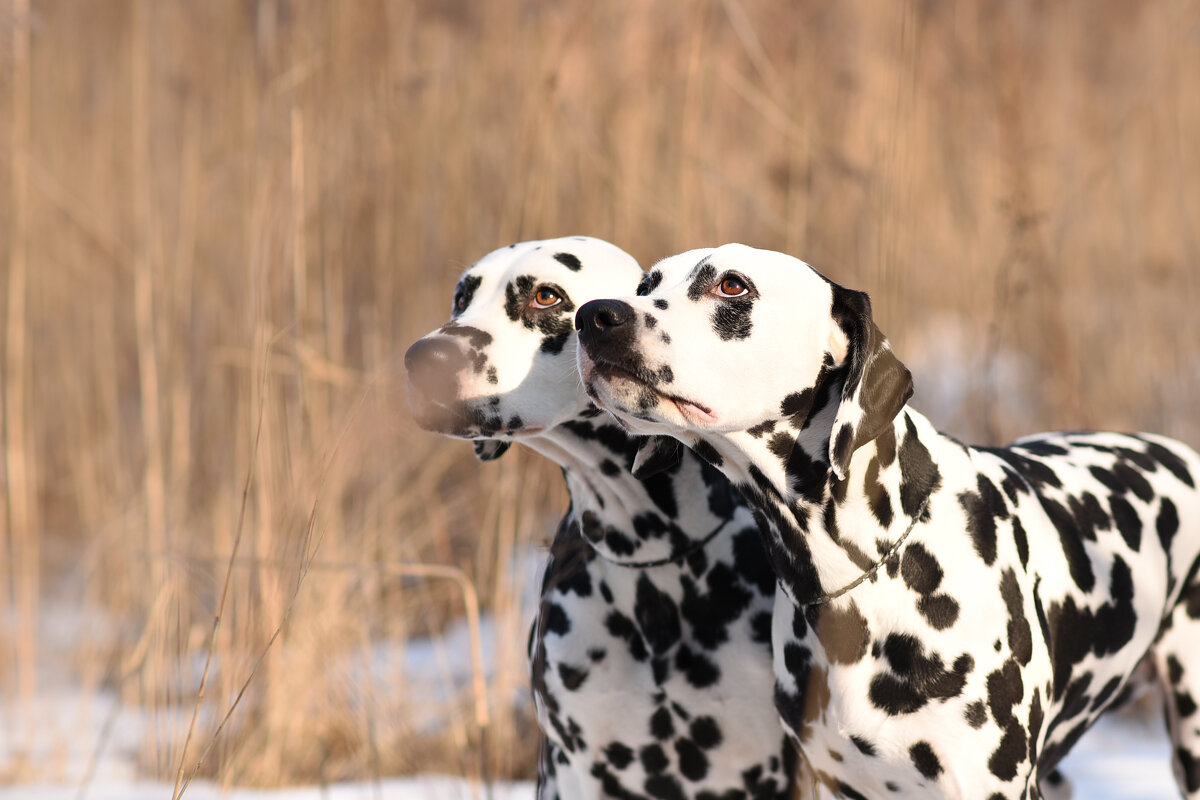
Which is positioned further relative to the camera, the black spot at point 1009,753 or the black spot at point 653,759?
the black spot at point 653,759

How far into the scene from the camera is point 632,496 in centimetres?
238

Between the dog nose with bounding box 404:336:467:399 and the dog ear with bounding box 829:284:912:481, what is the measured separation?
27.2 inches

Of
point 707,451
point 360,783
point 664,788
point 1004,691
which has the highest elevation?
point 707,451

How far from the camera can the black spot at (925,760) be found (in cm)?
200

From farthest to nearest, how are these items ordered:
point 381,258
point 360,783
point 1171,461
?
point 381,258
point 360,783
point 1171,461

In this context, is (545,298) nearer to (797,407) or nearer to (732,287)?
(732,287)

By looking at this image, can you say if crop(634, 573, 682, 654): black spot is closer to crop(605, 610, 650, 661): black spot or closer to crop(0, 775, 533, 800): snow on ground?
crop(605, 610, 650, 661): black spot

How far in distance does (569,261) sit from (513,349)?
0.77ft

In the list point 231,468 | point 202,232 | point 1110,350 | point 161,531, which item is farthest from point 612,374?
point 1110,350

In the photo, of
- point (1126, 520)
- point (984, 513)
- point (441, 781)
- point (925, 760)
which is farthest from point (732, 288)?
point (441, 781)

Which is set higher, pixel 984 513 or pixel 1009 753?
pixel 984 513

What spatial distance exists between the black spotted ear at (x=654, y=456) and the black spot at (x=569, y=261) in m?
0.37

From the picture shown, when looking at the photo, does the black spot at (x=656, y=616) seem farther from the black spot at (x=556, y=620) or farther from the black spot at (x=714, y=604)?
the black spot at (x=556, y=620)

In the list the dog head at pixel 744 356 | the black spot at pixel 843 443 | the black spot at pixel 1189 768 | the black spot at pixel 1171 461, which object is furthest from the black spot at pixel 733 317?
the black spot at pixel 1189 768
